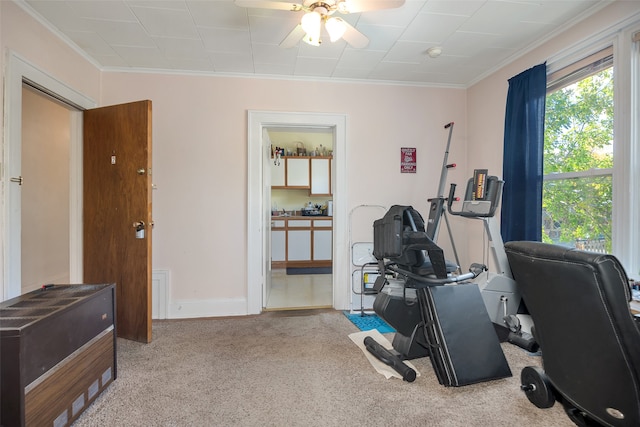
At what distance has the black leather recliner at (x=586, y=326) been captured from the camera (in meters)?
0.98

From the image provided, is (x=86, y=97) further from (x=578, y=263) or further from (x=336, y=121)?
(x=578, y=263)

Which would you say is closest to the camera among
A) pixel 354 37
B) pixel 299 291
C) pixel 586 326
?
pixel 586 326

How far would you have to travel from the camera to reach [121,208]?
251 centimetres

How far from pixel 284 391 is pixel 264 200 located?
6.59ft

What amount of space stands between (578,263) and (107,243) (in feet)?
10.3

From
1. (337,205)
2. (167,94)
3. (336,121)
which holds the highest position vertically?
(167,94)

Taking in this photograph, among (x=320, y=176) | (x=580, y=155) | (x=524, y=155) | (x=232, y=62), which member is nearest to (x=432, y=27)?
(x=524, y=155)

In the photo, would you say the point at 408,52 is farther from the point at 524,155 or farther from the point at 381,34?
the point at 524,155

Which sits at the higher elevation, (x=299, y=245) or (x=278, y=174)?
(x=278, y=174)

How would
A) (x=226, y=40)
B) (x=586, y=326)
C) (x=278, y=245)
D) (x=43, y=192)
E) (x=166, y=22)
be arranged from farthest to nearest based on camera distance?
(x=278, y=245), (x=43, y=192), (x=226, y=40), (x=166, y=22), (x=586, y=326)

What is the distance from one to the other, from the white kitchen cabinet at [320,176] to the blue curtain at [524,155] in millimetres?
3196

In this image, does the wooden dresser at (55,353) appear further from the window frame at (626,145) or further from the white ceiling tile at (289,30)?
the window frame at (626,145)

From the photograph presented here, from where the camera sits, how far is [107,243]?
2.54 m

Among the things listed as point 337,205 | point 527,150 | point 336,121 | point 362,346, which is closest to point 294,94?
point 336,121
